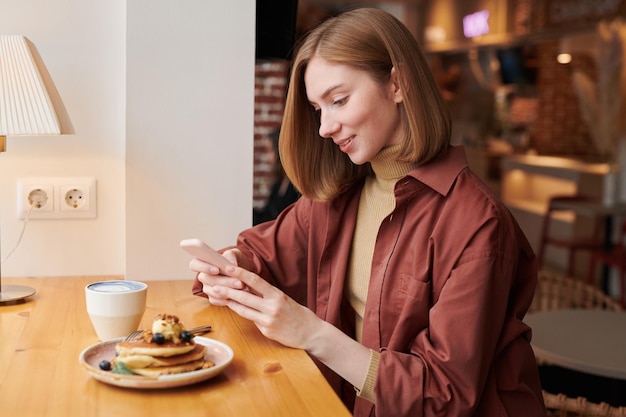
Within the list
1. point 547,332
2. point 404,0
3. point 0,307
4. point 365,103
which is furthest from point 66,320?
point 404,0

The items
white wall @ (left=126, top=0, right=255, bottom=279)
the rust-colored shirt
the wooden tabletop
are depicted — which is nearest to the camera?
the rust-colored shirt

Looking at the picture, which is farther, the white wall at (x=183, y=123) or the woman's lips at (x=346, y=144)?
the white wall at (x=183, y=123)

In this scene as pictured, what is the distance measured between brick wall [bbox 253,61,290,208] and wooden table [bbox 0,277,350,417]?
3.93m

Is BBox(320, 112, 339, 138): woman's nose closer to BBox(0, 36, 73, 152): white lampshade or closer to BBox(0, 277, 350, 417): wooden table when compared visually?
BBox(0, 277, 350, 417): wooden table

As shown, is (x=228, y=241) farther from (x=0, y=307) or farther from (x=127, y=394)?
(x=127, y=394)

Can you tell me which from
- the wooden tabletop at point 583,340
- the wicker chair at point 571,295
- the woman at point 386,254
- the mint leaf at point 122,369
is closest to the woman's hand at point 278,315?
the woman at point 386,254

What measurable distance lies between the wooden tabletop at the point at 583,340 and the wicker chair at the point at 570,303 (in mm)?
109

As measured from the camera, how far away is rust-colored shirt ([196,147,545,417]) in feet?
4.99

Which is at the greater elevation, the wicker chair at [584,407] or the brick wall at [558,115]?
the brick wall at [558,115]

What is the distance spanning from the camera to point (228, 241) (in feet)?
7.35

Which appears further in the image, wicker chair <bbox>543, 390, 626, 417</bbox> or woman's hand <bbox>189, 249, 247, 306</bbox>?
wicker chair <bbox>543, 390, 626, 417</bbox>

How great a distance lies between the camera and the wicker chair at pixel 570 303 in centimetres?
216

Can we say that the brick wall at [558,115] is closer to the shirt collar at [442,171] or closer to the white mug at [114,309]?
the shirt collar at [442,171]

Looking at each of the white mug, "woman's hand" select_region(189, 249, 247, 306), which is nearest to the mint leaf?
the white mug
